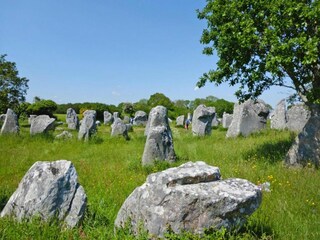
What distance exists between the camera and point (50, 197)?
5.12 meters

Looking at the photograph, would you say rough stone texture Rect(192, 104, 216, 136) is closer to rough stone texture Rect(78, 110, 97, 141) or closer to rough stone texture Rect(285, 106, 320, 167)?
rough stone texture Rect(78, 110, 97, 141)

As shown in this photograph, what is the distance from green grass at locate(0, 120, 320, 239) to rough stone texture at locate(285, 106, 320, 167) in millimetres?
460

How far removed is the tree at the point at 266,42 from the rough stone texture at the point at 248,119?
9689 millimetres

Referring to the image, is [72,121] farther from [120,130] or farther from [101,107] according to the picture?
[101,107]

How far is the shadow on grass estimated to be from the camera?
10641 millimetres

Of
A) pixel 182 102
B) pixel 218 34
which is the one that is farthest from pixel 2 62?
pixel 182 102

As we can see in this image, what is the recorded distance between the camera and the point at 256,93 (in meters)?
10.7

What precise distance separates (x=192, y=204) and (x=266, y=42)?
6.26m

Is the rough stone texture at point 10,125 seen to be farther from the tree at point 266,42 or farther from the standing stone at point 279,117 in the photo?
the standing stone at point 279,117

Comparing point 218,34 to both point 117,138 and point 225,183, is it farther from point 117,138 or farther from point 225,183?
point 117,138

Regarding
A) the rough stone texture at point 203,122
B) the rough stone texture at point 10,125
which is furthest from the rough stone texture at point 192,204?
the rough stone texture at point 10,125

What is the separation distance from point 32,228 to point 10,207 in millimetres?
1012

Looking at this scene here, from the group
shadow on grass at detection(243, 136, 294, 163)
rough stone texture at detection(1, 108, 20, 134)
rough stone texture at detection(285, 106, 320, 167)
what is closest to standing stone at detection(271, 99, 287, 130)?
shadow on grass at detection(243, 136, 294, 163)

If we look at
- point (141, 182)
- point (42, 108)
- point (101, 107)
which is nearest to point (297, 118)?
point (141, 182)
